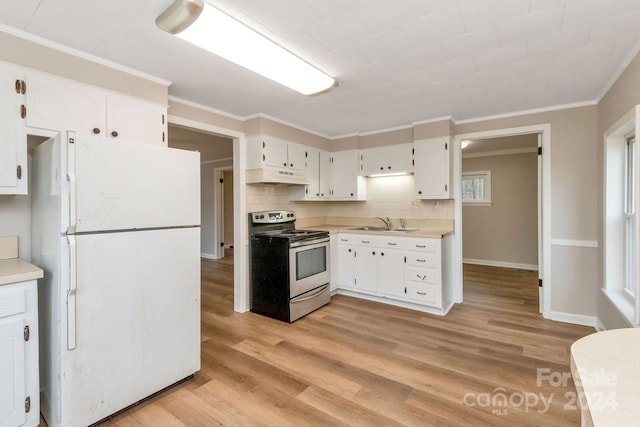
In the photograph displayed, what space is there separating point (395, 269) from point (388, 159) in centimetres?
153

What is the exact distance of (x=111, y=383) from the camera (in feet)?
5.83

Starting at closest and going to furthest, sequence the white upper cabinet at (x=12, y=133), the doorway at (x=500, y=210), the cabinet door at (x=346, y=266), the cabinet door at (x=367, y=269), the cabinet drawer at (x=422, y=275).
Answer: the white upper cabinet at (x=12, y=133) < the cabinet drawer at (x=422, y=275) < the cabinet door at (x=367, y=269) < the cabinet door at (x=346, y=266) < the doorway at (x=500, y=210)

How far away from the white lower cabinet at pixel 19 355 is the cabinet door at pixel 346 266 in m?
3.09

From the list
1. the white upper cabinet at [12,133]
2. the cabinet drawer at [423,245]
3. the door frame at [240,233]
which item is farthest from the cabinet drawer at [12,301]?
the cabinet drawer at [423,245]

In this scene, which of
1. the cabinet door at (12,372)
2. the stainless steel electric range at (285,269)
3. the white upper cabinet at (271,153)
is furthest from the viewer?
the white upper cabinet at (271,153)

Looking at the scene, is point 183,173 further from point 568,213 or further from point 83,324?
point 568,213

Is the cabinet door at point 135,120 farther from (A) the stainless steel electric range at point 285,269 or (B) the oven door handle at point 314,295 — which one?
(B) the oven door handle at point 314,295

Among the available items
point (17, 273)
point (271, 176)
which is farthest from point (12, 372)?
point (271, 176)

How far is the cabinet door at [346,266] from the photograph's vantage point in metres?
4.06

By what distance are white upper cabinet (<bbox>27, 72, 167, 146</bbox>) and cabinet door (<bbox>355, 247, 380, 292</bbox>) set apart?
259 cm

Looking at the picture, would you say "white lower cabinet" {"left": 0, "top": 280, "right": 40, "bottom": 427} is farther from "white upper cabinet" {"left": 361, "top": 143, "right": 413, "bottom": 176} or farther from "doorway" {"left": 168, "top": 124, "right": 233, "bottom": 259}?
"doorway" {"left": 168, "top": 124, "right": 233, "bottom": 259}

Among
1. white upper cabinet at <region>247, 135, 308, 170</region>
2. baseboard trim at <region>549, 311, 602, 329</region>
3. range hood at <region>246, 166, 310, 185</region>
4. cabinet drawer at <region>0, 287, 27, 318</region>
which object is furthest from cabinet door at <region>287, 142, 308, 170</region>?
baseboard trim at <region>549, 311, 602, 329</region>

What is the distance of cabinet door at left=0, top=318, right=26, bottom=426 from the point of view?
153 cm

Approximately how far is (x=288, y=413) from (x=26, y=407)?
140 cm
